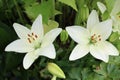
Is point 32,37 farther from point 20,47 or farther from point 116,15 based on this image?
point 116,15

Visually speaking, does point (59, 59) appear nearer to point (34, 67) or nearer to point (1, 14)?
point (34, 67)

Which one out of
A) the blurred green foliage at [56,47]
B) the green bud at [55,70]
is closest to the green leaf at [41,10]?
the blurred green foliage at [56,47]

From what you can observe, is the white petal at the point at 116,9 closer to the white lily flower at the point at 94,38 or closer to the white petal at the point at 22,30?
the white lily flower at the point at 94,38

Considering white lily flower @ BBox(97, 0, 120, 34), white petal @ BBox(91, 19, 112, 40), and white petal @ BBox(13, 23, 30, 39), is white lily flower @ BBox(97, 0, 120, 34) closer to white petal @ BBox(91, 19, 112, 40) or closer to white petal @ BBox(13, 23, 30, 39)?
white petal @ BBox(91, 19, 112, 40)

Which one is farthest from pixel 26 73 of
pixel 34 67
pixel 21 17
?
pixel 21 17

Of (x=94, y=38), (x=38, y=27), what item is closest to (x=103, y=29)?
(x=94, y=38)
